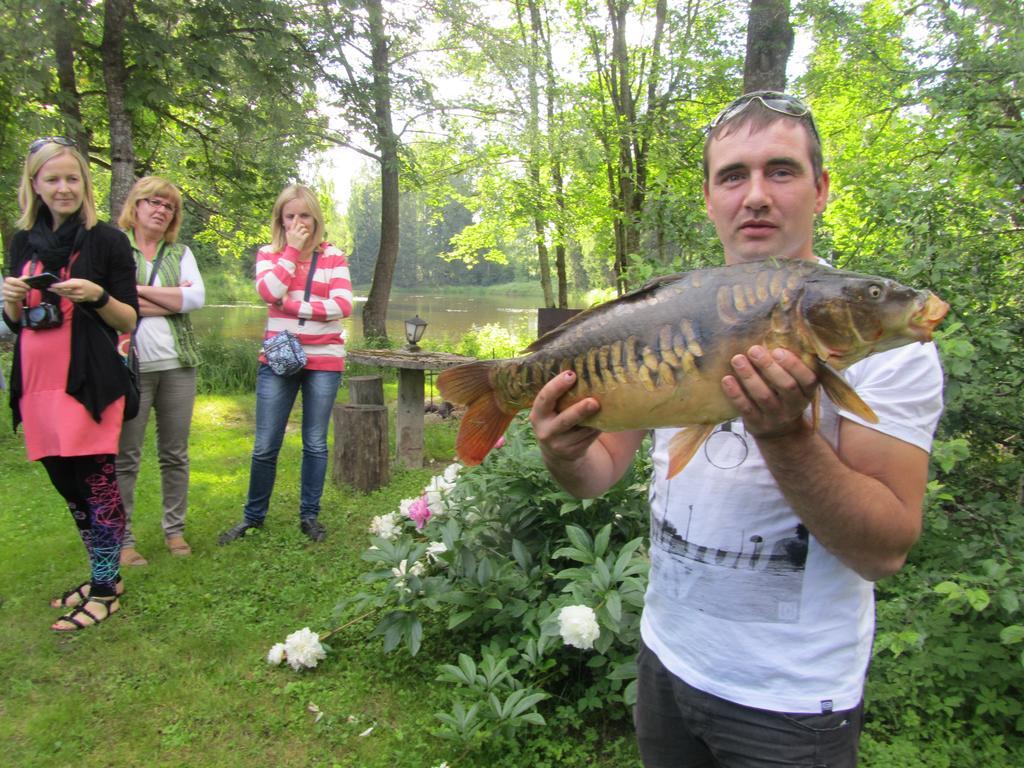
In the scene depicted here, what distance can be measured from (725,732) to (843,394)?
71 centimetres

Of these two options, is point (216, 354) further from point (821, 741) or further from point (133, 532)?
point (821, 741)

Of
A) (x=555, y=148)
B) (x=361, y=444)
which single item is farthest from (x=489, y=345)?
(x=361, y=444)

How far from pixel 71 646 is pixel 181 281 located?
2.38 meters

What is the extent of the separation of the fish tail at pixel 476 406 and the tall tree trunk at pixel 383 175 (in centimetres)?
1087

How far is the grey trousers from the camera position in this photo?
457cm

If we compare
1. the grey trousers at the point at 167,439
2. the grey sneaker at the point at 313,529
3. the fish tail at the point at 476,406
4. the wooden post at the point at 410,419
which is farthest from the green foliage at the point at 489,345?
the fish tail at the point at 476,406

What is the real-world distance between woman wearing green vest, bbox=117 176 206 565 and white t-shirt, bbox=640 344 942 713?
4.15 metres

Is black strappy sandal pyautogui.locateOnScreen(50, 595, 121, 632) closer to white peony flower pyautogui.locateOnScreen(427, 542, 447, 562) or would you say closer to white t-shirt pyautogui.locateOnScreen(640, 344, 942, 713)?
white peony flower pyautogui.locateOnScreen(427, 542, 447, 562)

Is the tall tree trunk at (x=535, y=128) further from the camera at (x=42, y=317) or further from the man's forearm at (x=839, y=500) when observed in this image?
the man's forearm at (x=839, y=500)

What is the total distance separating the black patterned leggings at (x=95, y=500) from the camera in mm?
3824

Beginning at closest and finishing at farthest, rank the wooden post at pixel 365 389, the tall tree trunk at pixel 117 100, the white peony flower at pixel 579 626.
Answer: the white peony flower at pixel 579 626 < the wooden post at pixel 365 389 < the tall tree trunk at pixel 117 100

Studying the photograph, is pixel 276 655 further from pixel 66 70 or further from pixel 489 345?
pixel 489 345

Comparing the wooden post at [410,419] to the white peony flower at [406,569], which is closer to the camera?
the white peony flower at [406,569]

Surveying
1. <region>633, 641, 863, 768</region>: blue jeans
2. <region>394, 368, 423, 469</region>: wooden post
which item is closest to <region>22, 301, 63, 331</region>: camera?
<region>633, 641, 863, 768</region>: blue jeans
